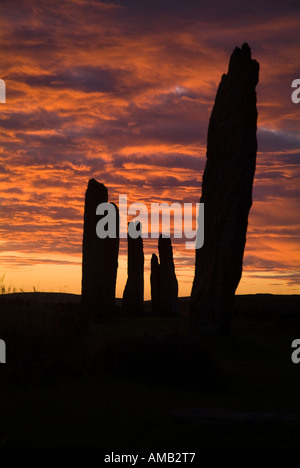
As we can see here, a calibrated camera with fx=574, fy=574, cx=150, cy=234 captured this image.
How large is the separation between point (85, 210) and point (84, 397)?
1647 cm

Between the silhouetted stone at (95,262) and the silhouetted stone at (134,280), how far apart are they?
5.05 m

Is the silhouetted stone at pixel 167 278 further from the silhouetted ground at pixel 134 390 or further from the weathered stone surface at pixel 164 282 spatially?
the silhouetted ground at pixel 134 390

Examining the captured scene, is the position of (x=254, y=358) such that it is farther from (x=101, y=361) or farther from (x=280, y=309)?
(x=280, y=309)

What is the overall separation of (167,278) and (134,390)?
2237 cm

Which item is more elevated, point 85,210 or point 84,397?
point 85,210

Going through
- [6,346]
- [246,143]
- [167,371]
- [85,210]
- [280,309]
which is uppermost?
[85,210]

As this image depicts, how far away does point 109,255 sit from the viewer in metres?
23.4

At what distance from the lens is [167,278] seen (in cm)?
3034

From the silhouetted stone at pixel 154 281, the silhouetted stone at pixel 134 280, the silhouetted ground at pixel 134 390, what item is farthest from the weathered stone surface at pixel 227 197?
the silhouetted stone at pixel 154 281

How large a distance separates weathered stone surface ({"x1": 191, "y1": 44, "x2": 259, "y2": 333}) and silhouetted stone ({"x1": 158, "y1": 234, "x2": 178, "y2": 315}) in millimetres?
13976

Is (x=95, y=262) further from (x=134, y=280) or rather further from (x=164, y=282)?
(x=164, y=282)

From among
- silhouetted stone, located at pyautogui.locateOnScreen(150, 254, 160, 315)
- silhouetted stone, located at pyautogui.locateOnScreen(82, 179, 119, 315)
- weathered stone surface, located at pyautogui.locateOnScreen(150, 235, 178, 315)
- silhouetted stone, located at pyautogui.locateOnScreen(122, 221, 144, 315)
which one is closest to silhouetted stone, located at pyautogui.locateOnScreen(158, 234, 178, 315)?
weathered stone surface, located at pyautogui.locateOnScreen(150, 235, 178, 315)

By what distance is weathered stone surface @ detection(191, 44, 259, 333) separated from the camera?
15344 mm
